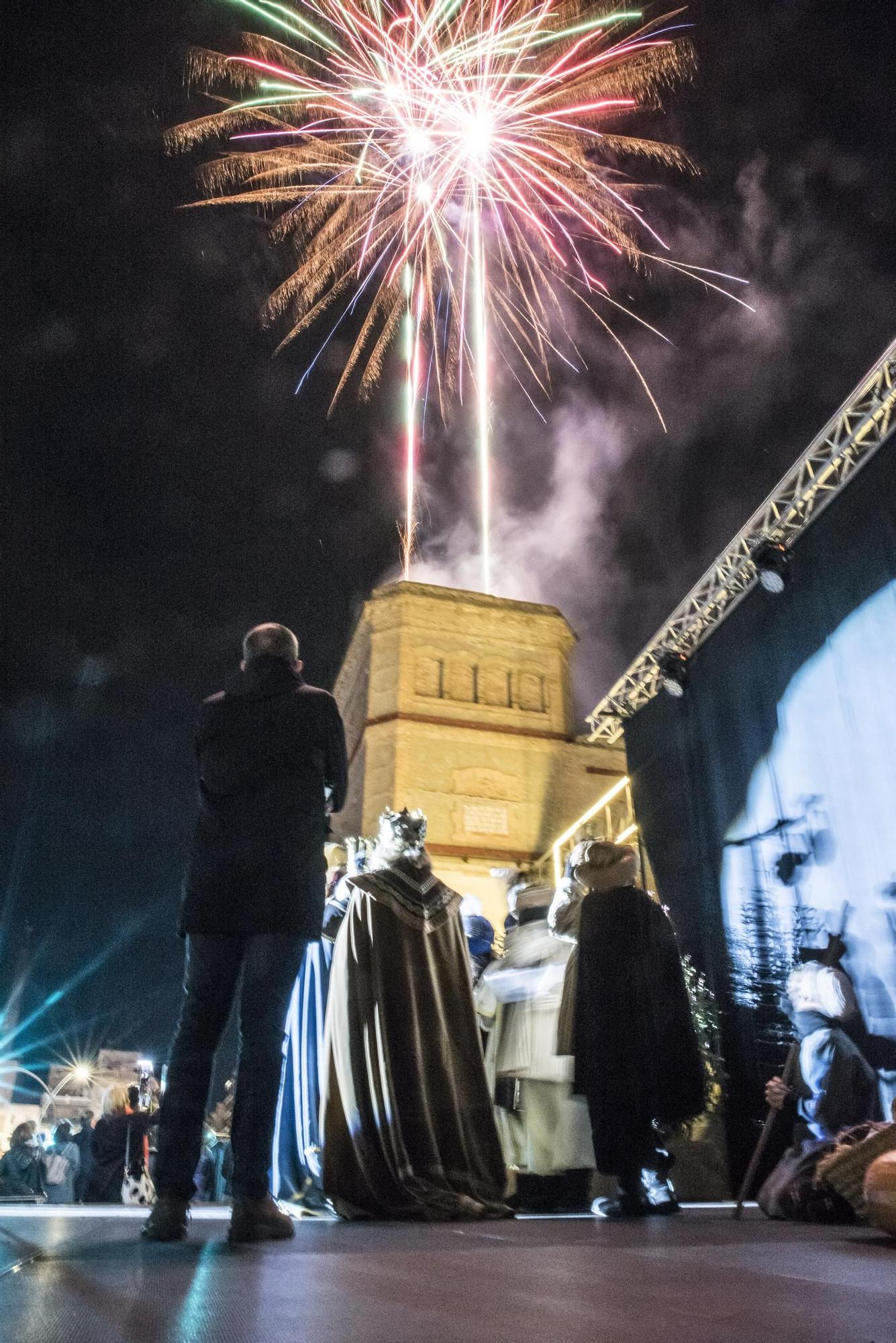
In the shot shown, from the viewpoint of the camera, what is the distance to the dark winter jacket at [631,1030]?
404cm

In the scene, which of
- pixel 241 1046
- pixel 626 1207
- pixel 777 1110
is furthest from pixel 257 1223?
pixel 777 1110

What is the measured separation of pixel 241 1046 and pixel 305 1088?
2.21 meters

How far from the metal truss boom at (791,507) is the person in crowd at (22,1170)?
7499 mm

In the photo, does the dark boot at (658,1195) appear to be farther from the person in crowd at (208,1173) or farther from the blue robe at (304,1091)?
the person in crowd at (208,1173)

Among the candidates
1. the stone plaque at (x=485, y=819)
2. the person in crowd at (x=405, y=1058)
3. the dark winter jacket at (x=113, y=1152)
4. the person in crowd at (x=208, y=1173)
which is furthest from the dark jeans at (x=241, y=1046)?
the stone plaque at (x=485, y=819)

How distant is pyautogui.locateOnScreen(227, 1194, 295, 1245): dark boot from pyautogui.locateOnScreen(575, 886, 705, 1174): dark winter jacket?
1.88 meters

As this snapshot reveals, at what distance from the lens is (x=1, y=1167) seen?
911 cm

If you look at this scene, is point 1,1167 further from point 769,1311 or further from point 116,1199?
point 769,1311

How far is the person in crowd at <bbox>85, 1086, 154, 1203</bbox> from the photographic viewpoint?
707 centimetres

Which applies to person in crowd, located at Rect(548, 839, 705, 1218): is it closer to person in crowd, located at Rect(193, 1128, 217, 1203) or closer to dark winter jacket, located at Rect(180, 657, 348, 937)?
dark winter jacket, located at Rect(180, 657, 348, 937)

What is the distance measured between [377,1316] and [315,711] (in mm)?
1895

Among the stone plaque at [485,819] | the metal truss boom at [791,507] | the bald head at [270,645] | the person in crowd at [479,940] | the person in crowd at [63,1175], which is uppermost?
the stone plaque at [485,819]

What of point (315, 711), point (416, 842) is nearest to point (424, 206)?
point (416, 842)

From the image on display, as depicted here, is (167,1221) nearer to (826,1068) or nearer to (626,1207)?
(626,1207)
